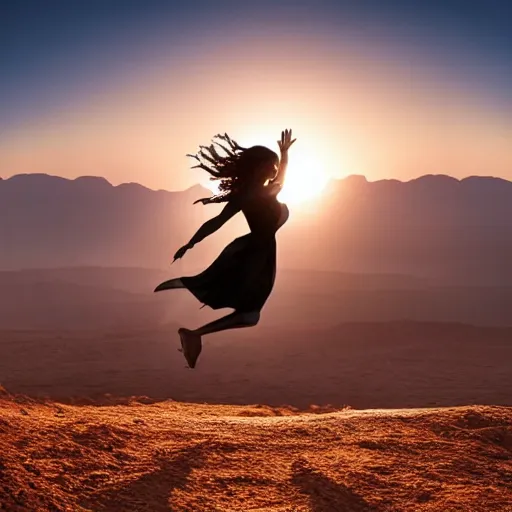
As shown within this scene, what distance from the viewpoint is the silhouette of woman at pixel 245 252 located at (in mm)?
5109

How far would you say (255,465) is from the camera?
5375 millimetres

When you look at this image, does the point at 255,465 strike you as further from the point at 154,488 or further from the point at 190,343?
the point at 190,343

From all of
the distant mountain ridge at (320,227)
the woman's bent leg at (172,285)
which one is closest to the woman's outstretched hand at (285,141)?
the woman's bent leg at (172,285)

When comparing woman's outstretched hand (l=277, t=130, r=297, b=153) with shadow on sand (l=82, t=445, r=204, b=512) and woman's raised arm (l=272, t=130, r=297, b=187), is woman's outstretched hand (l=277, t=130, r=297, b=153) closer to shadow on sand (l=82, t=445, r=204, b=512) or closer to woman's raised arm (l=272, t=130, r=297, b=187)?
woman's raised arm (l=272, t=130, r=297, b=187)

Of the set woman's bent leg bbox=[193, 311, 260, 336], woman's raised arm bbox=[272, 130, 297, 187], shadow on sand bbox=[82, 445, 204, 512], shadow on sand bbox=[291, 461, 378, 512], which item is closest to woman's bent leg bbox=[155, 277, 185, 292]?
woman's bent leg bbox=[193, 311, 260, 336]

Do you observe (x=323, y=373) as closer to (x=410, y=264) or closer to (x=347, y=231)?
(x=410, y=264)

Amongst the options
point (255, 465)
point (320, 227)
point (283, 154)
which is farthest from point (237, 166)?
point (320, 227)

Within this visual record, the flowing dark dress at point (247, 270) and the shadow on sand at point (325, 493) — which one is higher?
the flowing dark dress at point (247, 270)

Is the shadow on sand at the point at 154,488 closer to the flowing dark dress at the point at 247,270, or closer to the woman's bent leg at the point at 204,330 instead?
the woman's bent leg at the point at 204,330

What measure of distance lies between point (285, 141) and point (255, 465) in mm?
3362

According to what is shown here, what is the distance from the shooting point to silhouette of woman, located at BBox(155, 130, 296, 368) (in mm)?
5109

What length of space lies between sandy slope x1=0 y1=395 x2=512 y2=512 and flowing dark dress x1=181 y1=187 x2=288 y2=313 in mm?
1643

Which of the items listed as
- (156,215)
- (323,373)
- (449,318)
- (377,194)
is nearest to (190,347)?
(323,373)

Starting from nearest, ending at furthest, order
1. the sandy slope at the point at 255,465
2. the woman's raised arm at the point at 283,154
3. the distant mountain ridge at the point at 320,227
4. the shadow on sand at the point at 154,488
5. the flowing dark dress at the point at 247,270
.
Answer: the shadow on sand at the point at 154,488 → the sandy slope at the point at 255,465 → the flowing dark dress at the point at 247,270 → the woman's raised arm at the point at 283,154 → the distant mountain ridge at the point at 320,227
